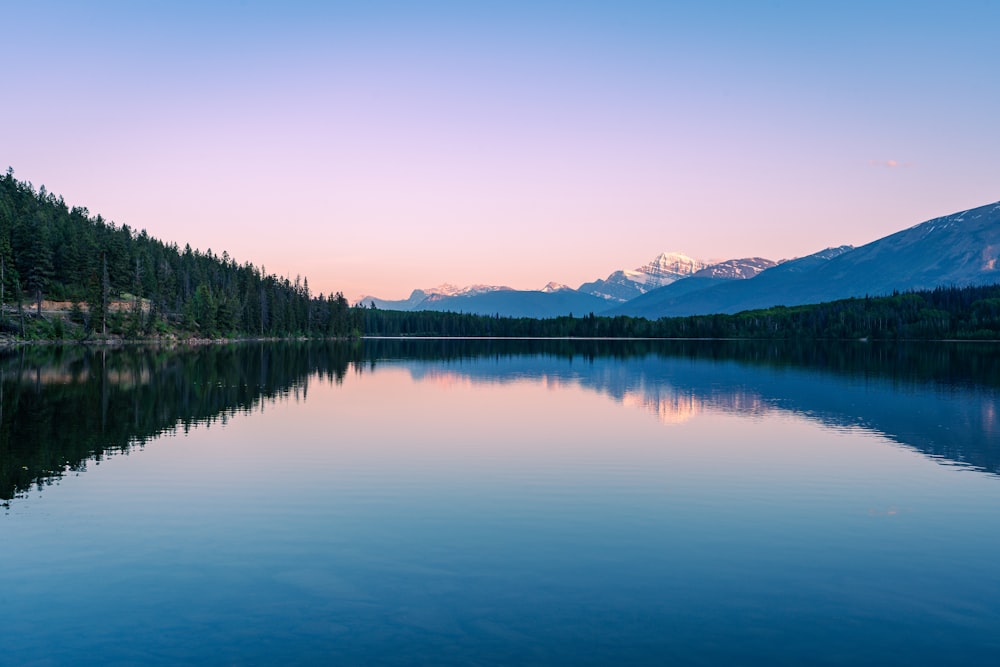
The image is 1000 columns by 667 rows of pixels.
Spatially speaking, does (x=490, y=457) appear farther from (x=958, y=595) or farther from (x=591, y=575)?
(x=958, y=595)

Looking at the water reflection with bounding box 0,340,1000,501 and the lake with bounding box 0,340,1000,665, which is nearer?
the lake with bounding box 0,340,1000,665

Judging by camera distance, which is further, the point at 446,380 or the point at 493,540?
the point at 446,380

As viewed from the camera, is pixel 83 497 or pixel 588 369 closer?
pixel 83 497

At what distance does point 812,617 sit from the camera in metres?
17.5

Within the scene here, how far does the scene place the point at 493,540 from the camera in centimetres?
2377

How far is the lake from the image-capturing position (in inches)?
637

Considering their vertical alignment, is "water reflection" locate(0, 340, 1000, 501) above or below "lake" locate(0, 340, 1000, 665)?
above

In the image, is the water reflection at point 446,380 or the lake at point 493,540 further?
the water reflection at point 446,380

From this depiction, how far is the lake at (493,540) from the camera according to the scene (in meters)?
16.2

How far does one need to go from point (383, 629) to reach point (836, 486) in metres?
24.4

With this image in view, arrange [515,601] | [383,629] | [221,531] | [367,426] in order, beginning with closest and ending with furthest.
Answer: [383,629] → [515,601] → [221,531] → [367,426]

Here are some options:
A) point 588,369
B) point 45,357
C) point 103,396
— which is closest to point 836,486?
point 103,396

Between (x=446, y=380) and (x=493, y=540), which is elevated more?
(x=446, y=380)

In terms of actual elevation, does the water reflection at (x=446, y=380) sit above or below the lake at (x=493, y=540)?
above
